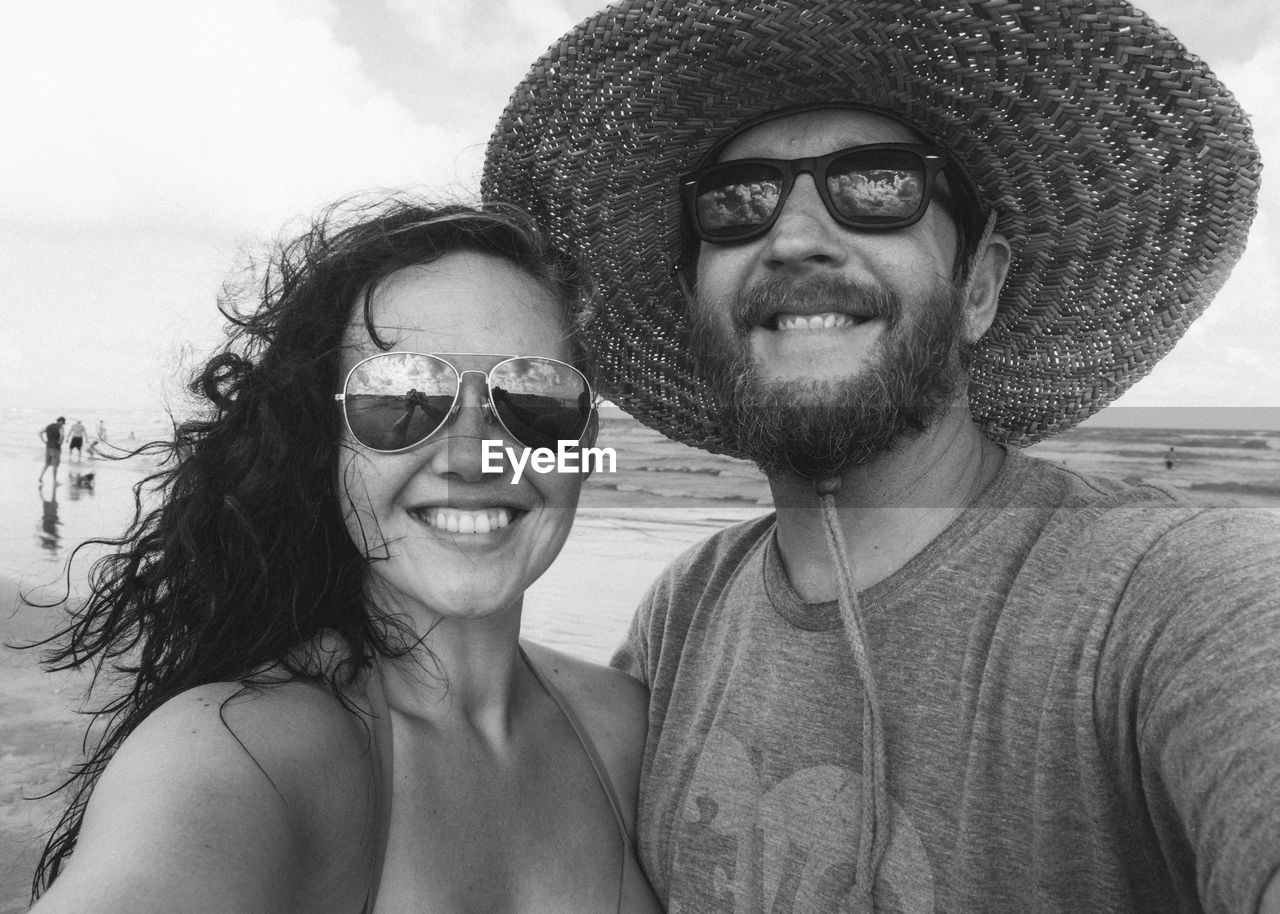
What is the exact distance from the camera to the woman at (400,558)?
65.2 inches

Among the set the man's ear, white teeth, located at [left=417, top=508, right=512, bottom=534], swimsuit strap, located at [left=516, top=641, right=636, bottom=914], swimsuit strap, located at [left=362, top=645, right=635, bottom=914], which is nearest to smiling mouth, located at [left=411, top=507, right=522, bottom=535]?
white teeth, located at [left=417, top=508, right=512, bottom=534]

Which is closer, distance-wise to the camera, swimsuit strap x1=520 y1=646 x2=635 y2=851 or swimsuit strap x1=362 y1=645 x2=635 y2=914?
swimsuit strap x1=362 y1=645 x2=635 y2=914

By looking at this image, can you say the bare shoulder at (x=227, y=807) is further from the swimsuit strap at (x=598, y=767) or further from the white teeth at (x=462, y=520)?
the swimsuit strap at (x=598, y=767)

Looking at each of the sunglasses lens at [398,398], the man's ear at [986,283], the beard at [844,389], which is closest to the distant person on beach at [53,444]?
the sunglasses lens at [398,398]

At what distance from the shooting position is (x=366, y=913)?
57.2 inches

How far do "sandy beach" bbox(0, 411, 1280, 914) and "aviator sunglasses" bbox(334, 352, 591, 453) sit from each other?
78 centimetres

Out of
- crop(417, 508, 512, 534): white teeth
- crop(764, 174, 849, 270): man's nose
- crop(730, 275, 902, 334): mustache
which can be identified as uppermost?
crop(764, 174, 849, 270): man's nose

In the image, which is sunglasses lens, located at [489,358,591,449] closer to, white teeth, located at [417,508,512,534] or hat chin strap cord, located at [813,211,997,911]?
white teeth, located at [417,508,512,534]

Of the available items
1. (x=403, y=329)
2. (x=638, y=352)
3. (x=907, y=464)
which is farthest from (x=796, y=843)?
(x=638, y=352)

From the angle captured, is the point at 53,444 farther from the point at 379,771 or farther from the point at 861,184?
the point at 861,184

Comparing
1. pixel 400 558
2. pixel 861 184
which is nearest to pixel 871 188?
pixel 861 184

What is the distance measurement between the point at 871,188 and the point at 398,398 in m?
1.10

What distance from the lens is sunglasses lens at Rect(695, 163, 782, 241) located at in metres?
1.91

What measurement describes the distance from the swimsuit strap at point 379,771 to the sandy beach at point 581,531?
3.82 ft
